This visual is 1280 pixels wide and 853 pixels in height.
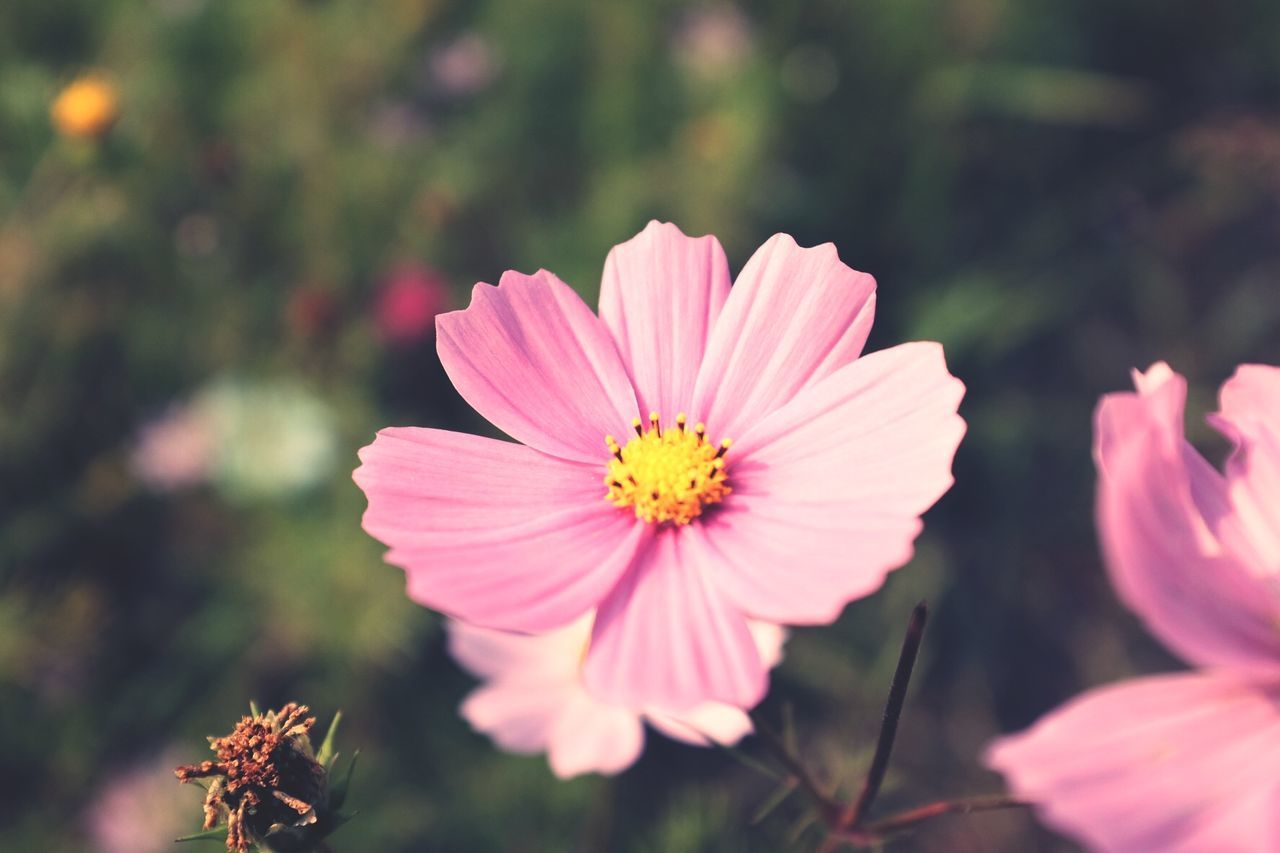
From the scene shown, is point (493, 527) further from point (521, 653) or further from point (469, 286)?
point (469, 286)

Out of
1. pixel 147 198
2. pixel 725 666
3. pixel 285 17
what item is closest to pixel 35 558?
pixel 147 198

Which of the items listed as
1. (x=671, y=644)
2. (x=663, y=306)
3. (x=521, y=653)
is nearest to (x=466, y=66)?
(x=521, y=653)

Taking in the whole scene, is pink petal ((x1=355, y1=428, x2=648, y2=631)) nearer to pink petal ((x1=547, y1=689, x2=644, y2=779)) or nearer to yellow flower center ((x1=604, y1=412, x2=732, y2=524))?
yellow flower center ((x1=604, y1=412, x2=732, y2=524))

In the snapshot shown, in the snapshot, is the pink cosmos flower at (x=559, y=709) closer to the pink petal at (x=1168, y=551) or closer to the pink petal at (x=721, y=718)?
the pink petal at (x=721, y=718)

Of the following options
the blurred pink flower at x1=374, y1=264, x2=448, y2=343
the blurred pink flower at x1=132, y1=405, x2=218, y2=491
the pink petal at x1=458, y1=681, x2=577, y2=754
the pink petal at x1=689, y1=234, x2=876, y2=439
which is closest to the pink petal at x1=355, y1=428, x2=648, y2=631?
the pink petal at x1=689, y1=234, x2=876, y2=439

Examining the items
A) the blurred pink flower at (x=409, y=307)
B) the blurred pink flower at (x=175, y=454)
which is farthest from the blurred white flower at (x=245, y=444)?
the blurred pink flower at (x=409, y=307)

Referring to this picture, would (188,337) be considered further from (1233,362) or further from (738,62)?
(1233,362)
